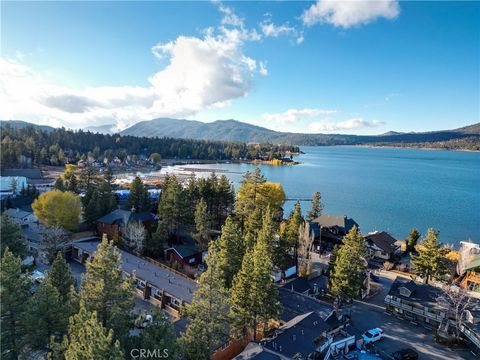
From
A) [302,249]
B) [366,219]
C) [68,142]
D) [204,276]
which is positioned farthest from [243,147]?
[204,276]

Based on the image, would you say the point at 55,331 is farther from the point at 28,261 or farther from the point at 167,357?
the point at 28,261

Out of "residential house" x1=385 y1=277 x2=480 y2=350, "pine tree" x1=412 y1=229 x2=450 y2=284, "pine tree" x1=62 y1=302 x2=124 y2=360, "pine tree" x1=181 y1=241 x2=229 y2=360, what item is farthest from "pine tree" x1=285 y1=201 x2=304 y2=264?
"pine tree" x1=62 y1=302 x2=124 y2=360

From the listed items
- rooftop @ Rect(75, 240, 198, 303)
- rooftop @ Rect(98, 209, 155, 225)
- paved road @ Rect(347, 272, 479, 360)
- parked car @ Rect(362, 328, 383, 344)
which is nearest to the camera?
paved road @ Rect(347, 272, 479, 360)

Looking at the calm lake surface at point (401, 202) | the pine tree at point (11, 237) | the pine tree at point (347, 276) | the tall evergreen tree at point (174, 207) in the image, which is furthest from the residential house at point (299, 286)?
the calm lake surface at point (401, 202)

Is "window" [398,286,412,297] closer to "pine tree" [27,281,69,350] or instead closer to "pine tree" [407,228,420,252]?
"pine tree" [407,228,420,252]

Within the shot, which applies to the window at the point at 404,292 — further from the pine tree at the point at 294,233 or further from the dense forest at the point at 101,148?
the dense forest at the point at 101,148

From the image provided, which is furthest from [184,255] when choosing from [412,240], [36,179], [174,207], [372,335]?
[36,179]
